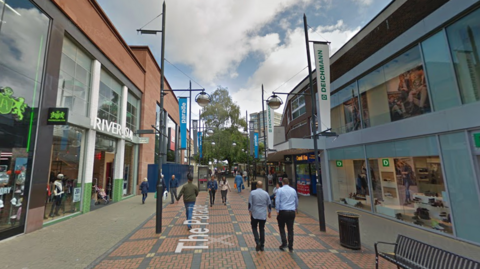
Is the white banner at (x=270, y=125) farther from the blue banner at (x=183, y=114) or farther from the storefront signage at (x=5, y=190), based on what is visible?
the storefront signage at (x=5, y=190)

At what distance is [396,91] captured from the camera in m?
8.96

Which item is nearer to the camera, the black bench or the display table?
the black bench

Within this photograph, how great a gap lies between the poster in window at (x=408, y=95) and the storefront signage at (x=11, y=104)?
1388 cm

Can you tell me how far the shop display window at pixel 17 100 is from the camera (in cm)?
641

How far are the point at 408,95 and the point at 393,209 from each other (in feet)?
15.8

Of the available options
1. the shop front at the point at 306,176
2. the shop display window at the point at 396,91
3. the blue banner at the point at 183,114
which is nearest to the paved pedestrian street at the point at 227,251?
the shop display window at the point at 396,91

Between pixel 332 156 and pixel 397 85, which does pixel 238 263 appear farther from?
pixel 332 156

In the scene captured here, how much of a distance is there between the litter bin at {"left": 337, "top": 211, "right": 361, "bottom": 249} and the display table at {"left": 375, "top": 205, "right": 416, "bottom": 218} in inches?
166

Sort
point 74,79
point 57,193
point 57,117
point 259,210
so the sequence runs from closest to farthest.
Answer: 1. point 259,210
2. point 57,117
3. point 57,193
4. point 74,79

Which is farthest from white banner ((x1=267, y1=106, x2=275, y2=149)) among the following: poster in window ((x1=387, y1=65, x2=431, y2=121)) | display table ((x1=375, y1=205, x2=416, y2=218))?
poster in window ((x1=387, y1=65, x2=431, y2=121))

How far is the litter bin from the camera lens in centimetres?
567

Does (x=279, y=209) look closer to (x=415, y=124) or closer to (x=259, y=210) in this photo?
(x=259, y=210)

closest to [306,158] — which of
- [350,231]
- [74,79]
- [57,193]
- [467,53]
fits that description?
[350,231]

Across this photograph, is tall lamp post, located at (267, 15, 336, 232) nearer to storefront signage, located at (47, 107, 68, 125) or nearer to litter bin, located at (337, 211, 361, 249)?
litter bin, located at (337, 211, 361, 249)
